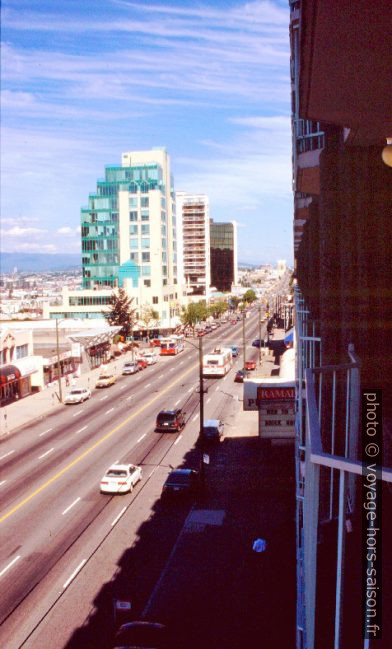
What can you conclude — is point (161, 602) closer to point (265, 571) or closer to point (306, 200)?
point (265, 571)

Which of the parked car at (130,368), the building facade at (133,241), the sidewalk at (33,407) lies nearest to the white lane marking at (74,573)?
the sidewalk at (33,407)

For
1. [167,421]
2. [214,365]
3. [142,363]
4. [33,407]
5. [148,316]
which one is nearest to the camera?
[167,421]

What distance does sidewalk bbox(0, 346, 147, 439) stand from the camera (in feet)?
123

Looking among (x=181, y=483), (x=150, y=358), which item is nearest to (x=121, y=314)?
(x=150, y=358)

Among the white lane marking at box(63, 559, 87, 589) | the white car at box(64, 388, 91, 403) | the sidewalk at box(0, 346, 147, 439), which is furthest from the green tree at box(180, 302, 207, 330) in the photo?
the white lane marking at box(63, 559, 87, 589)

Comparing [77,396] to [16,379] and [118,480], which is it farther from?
[118,480]

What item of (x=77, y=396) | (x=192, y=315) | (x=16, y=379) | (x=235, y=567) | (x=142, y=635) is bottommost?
(x=77, y=396)

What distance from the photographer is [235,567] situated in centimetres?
1705

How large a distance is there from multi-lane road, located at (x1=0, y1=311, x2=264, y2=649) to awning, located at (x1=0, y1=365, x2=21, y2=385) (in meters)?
4.81

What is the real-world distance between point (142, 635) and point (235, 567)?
16.2ft

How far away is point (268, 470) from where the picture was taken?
26734 millimetres

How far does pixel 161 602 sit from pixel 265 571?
10.3ft

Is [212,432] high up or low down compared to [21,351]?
down

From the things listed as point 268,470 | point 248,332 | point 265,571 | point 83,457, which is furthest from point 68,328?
point 265,571
